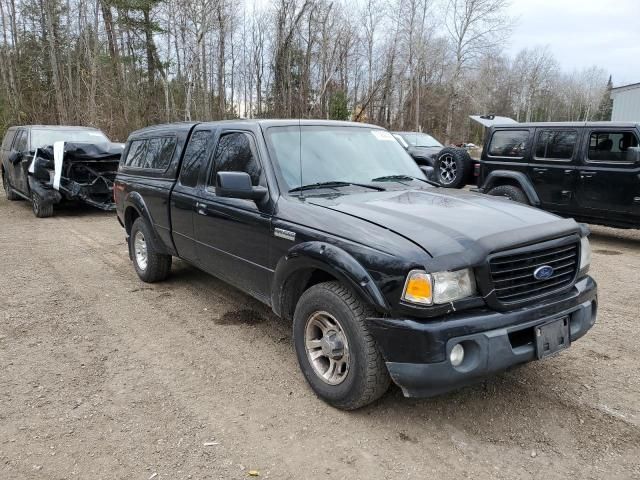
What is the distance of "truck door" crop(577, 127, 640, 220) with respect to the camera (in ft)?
24.4

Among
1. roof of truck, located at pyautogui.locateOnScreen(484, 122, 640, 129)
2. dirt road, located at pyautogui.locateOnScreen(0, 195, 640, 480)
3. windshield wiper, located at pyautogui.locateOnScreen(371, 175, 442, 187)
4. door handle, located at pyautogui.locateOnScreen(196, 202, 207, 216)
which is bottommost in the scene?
dirt road, located at pyautogui.locateOnScreen(0, 195, 640, 480)

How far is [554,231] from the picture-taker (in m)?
2.99

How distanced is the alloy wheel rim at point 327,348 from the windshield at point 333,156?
106cm

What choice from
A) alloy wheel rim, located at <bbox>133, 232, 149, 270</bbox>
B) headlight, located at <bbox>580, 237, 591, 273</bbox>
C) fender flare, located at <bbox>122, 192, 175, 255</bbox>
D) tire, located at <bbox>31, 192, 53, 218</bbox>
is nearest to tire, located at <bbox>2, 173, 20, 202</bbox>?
tire, located at <bbox>31, 192, 53, 218</bbox>

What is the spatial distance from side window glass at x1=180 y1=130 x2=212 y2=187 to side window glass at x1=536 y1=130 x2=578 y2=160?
6340mm

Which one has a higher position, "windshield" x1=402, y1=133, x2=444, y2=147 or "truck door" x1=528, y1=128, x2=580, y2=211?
"windshield" x1=402, y1=133, x2=444, y2=147

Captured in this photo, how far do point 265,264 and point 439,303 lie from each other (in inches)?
61.3

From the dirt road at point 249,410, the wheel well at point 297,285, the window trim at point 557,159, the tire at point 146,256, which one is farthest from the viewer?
the window trim at point 557,159

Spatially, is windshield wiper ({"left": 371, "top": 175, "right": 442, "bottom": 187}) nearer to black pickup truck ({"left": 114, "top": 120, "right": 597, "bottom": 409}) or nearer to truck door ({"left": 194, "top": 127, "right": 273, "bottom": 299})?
black pickup truck ({"left": 114, "top": 120, "right": 597, "bottom": 409})

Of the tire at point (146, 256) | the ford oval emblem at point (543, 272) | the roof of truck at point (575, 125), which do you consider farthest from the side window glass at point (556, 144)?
the tire at point (146, 256)

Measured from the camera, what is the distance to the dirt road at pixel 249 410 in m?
2.64


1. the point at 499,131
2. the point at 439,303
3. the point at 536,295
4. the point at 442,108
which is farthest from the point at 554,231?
the point at 442,108

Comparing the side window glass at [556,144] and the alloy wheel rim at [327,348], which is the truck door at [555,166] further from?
the alloy wheel rim at [327,348]

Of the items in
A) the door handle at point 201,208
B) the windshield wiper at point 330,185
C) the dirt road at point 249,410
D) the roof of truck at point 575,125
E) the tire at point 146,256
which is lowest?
the dirt road at point 249,410
